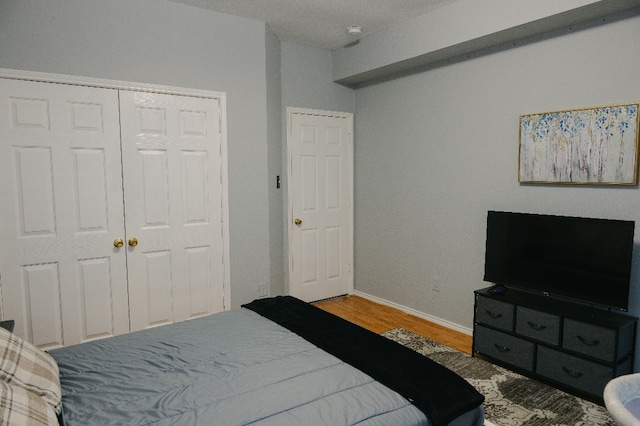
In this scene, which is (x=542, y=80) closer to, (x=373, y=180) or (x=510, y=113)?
(x=510, y=113)

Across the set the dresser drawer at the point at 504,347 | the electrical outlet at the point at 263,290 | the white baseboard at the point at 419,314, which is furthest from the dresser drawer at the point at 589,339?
the electrical outlet at the point at 263,290

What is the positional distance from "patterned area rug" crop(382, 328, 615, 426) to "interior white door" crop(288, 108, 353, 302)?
1.84 metres

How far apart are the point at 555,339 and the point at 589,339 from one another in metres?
0.21

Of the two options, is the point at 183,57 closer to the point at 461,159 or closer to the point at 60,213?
the point at 60,213

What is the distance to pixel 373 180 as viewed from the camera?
4746mm

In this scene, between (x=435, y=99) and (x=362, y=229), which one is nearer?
(x=435, y=99)

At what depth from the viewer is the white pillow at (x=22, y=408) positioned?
122 centimetres

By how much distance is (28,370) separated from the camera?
154 centimetres

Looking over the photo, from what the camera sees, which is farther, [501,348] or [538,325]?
[501,348]

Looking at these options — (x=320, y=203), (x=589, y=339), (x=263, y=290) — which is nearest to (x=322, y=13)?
(x=320, y=203)

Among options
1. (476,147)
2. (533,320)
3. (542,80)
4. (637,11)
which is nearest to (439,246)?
(476,147)

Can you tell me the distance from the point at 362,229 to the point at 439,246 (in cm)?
112

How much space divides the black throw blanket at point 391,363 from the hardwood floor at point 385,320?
162cm

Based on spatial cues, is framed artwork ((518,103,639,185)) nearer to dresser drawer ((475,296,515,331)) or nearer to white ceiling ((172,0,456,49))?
dresser drawer ((475,296,515,331))
